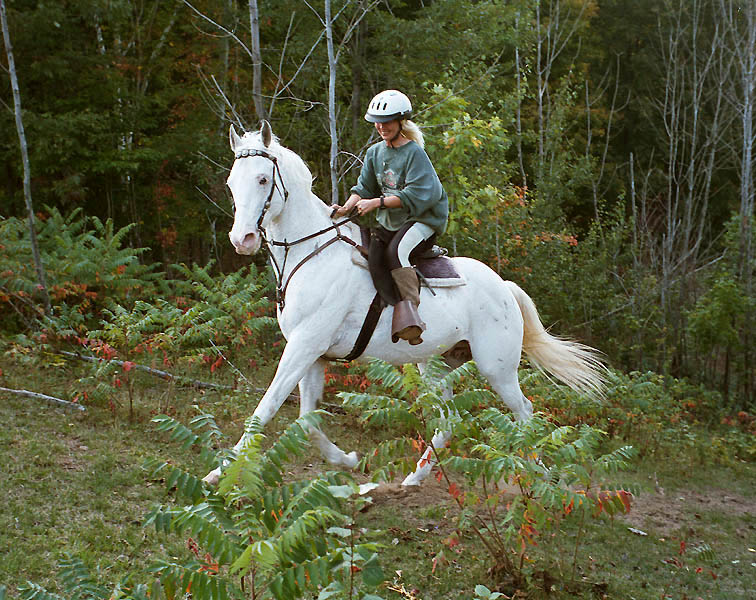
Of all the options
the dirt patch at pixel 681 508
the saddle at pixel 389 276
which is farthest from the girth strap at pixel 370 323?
the dirt patch at pixel 681 508

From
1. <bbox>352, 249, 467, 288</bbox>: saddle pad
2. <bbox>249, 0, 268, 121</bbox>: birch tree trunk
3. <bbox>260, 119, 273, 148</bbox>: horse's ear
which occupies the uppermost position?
<bbox>249, 0, 268, 121</bbox>: birch tree trunk

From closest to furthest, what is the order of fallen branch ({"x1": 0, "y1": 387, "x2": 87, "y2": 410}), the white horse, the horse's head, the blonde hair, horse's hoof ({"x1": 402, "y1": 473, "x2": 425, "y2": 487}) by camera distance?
the horse's head → the white horse → the blonde hair → horse's hoof ({"x1": 402, "y1": 473, "x2": 425, "y2": 487}) → fallen branch ({"x1": 0, "y1": 387, "x2": 87, "y2": 410})

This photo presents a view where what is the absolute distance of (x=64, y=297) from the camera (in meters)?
10.6

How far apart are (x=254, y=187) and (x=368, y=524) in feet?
8.29

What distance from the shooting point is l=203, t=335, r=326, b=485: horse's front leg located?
5.32 m

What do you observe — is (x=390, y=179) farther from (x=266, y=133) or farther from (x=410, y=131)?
(x=266, y=133)

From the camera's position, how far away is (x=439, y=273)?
5.96m

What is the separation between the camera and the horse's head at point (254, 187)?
5094 mm

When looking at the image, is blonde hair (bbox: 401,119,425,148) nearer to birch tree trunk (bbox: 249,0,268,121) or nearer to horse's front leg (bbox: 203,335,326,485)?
horse's front leg (bbox: 203,335,326,485)

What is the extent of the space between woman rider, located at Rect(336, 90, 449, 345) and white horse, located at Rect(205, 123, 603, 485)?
23 centimetres

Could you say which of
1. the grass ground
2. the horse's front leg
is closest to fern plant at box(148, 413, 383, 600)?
the grass ground

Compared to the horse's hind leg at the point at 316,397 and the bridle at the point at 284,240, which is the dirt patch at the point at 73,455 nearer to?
the horse's hind leg at the point at 316,397

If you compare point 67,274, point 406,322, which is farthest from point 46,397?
point 406,322

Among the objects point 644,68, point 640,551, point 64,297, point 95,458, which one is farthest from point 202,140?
point 644,68
